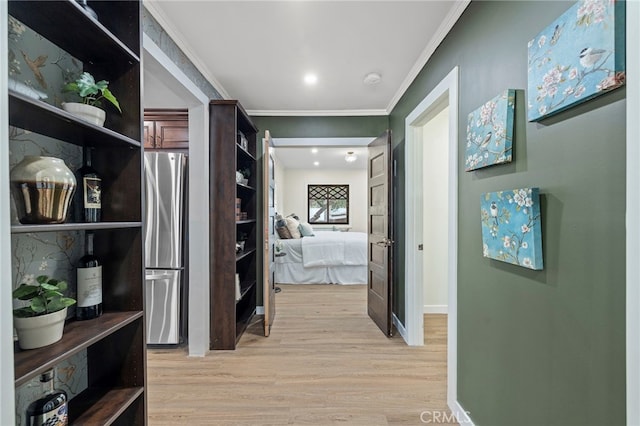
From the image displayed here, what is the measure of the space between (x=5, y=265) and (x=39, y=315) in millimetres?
306

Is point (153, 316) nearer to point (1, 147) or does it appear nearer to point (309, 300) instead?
point (309, 300)

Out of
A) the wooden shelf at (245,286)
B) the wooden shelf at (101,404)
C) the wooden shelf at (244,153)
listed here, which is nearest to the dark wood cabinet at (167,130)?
the wooden shelf at (244,153)

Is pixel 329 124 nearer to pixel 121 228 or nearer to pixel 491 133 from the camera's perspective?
pixel 491 133

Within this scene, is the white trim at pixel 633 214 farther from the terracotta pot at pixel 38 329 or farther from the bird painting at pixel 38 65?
the bird painting at pixel 38 65

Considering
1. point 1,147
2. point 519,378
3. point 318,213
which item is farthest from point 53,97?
point 318,213


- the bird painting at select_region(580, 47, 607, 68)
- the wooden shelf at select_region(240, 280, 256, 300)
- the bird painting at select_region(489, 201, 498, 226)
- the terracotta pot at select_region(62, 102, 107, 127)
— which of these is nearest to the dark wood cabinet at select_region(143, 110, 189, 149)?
the wooden shelf at select_region(240, 280, 256, 300)

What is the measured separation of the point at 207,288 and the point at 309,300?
6.08ft

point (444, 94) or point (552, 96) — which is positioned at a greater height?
point (444, 94)

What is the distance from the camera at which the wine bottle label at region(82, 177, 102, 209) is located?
1155mm

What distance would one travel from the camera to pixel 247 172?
3.43 meters

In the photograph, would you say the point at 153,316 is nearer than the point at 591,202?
No

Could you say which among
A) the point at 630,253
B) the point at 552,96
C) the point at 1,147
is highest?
the point at 552,96

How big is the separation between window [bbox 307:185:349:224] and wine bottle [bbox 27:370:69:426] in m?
7.49

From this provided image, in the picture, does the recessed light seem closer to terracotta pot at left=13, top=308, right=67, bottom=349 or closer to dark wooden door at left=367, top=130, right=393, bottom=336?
dark wooden door at left=367, top=130, right=393, bottom=336
